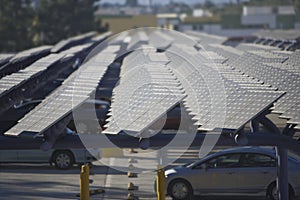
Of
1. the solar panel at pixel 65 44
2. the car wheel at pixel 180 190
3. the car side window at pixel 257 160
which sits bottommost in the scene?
the solar panel at pixel 65 44

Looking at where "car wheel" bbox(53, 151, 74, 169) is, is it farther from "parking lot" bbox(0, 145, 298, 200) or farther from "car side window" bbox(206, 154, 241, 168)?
"car side window" bbox(206, 154, 241, 168)

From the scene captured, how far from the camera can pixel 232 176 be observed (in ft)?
47.7

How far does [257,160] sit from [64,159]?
5779 millimetres

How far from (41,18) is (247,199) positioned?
2043 inches

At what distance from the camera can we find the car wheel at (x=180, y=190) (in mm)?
14773

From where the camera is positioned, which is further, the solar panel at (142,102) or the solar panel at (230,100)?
the solar panel at (142,102)

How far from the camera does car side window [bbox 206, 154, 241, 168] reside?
48.3 feet

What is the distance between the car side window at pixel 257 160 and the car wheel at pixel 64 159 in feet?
18.0

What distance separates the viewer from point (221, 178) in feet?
47.9

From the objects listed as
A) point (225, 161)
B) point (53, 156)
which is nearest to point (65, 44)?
point (53, 156)

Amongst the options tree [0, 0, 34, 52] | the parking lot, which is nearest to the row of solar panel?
the parking lot

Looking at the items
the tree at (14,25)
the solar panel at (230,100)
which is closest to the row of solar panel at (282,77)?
the solar panel at (230,100)

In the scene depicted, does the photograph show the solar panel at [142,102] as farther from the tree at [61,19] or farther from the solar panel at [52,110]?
the tree at [61,19]

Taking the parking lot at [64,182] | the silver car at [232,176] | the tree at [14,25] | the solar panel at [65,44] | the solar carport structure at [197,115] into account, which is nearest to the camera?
the solar carport structure at [197,115]
